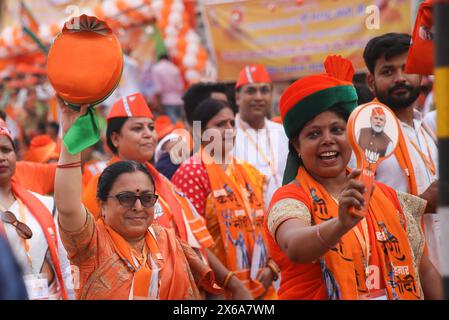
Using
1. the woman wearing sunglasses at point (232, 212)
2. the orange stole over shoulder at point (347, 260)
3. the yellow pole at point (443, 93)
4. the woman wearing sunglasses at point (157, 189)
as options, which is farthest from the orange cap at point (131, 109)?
the yellow pole at point (443, 93)

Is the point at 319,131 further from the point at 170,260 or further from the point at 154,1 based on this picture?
the point at 154,1

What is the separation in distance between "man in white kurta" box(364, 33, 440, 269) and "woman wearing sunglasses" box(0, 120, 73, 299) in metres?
1.86

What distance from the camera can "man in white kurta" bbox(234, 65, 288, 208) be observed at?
5.90 metres

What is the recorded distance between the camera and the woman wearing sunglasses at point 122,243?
3199 mm

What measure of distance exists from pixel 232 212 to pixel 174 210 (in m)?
0.72

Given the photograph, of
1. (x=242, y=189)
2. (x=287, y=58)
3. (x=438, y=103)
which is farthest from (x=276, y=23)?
(x=438, y=103)

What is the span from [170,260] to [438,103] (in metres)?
1.97

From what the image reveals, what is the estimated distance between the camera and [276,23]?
9.11 metres

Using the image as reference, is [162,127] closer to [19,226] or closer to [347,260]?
[19,226]

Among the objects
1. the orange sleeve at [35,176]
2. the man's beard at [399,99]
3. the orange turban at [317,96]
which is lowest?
the orange turban at [317,96]

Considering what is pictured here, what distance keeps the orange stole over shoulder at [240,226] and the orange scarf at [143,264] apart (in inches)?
62.5

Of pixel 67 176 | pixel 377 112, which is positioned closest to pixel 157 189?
pixel 67 176

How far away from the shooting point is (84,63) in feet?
10.3

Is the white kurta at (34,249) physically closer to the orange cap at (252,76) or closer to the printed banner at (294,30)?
the orange cap at (252,76)
